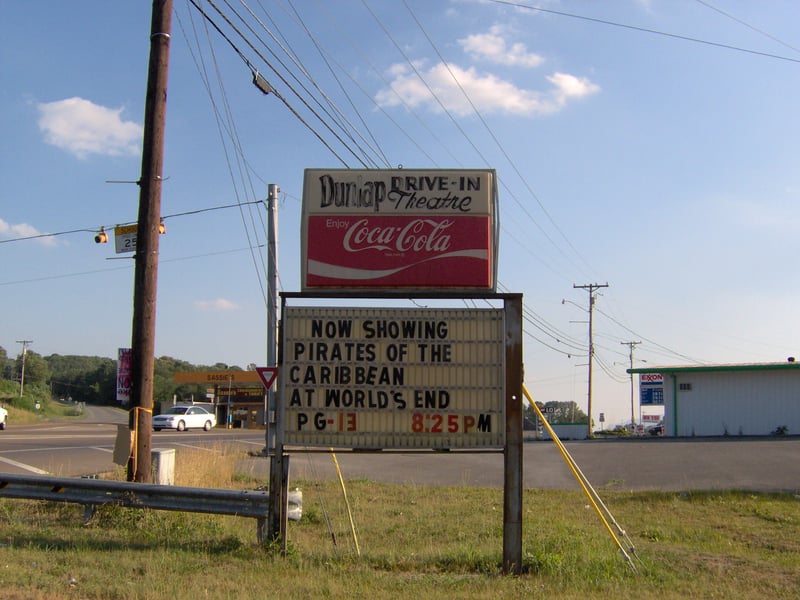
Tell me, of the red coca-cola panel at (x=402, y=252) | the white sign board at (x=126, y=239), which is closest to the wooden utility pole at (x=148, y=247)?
the white sign board at (x=126, y=239)

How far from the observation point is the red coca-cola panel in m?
9.08

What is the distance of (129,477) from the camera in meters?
11.2

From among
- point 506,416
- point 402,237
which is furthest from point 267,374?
point 506,416

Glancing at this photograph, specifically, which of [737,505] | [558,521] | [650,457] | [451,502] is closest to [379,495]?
[451,502]

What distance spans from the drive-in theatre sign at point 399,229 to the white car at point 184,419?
33273 mm

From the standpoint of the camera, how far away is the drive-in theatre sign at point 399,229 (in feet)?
29.8

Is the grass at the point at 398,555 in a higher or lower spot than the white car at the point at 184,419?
higher

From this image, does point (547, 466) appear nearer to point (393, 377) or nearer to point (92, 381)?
point (393, 377)

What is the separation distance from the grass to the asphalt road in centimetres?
359

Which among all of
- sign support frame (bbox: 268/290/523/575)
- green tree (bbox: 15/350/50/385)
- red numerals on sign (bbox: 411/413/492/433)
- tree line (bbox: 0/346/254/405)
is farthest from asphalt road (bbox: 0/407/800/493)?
green tree (bbox: 15/350/50/385)

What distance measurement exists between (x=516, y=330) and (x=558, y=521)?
4.60 metres

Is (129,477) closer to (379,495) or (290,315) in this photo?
(290,315)

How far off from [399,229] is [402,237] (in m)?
0.10

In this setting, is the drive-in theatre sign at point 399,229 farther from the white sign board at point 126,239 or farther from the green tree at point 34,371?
the green tree at point 34,371
